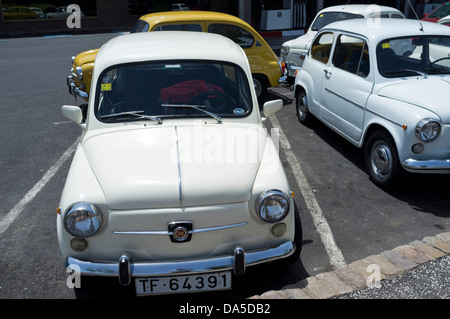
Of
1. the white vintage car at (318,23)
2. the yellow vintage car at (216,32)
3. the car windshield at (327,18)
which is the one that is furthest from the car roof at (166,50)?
the car windshield at (327,18)

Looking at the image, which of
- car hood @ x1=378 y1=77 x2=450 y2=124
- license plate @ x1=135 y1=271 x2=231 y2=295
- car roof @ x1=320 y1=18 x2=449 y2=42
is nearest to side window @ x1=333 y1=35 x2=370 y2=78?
car roof @ x1=320 y1=18 x2=449 y2=42

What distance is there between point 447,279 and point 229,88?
241cm

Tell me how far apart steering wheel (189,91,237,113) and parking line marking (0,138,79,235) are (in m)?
2.26

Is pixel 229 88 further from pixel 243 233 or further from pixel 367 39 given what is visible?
pixel 367 39

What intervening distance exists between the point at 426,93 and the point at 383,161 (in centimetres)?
88

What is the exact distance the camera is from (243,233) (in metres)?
3.16

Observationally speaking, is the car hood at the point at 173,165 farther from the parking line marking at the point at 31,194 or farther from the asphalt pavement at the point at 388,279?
the parking line marking at the point at 31,194

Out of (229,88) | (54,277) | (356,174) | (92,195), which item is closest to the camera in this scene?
(92,195)

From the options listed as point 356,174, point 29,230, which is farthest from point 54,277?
point 356,174

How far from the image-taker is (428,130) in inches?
178

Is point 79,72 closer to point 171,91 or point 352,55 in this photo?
point 171,91

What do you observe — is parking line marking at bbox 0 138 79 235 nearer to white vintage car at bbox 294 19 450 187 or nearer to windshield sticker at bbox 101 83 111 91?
windshield sticker at bbox 101 83 111 91

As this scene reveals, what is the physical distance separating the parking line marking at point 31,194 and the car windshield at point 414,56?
169 inches

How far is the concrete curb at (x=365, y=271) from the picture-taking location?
3215 millimetres
